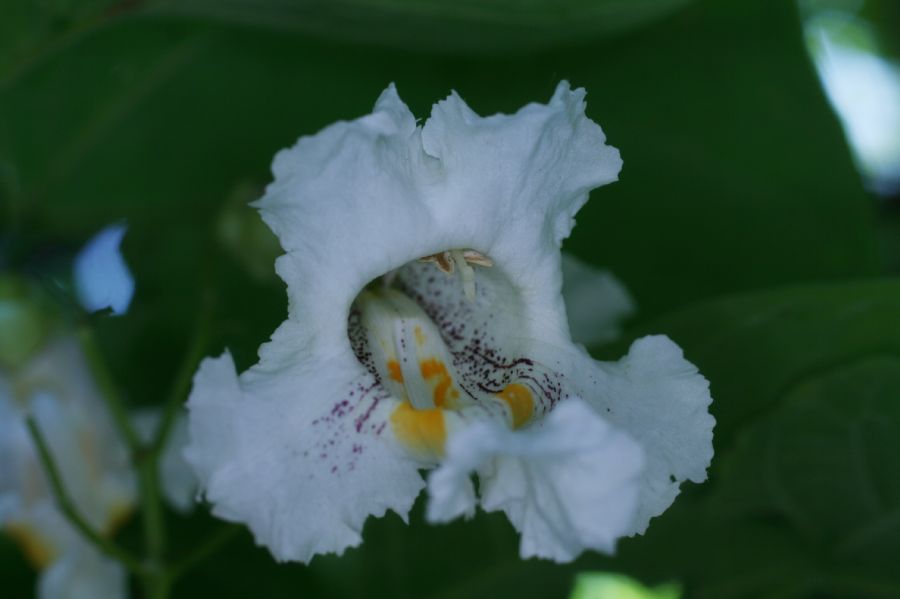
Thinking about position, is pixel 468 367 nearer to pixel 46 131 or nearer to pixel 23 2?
pixel 23 2

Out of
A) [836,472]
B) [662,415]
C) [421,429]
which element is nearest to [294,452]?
[421,429]

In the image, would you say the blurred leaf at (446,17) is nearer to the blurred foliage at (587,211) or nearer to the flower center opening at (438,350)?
the blurred foliage at (587,211)

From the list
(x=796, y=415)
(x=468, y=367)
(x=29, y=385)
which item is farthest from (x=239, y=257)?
(x=796, y=415)

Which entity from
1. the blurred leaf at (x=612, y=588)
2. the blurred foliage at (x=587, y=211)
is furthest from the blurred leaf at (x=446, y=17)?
the blurred leaf at (x=612, y=588)

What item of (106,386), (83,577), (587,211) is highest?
(587,211)

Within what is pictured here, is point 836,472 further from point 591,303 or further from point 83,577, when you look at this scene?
point 83,577

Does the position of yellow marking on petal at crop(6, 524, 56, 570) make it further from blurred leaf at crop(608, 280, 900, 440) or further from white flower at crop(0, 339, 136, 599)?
blurred leaf at crop(608, 280, 900, 440)

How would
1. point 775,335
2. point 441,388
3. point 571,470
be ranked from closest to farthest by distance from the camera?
point 571,470 < point 441,388 < point 775,335

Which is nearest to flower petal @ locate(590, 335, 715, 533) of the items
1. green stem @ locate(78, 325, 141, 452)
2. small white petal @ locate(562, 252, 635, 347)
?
small white petal @ locate(562, 252, 635, 347)
